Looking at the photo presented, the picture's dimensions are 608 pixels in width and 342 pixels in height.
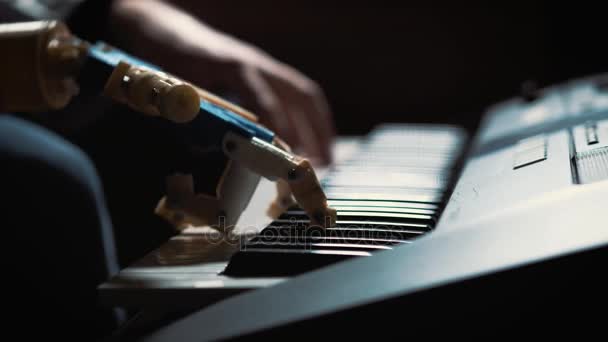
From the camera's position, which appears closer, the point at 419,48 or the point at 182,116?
the point at 182,116

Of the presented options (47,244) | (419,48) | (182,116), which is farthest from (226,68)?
(419,48)

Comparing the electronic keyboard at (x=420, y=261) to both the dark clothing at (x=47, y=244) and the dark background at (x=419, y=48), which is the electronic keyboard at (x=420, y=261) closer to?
the dark clothing at (x=47, y=244)

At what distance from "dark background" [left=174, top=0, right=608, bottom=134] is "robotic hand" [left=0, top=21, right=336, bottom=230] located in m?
0.93

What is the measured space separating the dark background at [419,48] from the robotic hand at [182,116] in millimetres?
927

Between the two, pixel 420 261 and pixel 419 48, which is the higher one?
pixel 419 48

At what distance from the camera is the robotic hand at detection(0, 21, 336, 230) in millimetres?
352

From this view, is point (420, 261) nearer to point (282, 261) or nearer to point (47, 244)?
point (282, 261)

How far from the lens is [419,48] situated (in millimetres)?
1358

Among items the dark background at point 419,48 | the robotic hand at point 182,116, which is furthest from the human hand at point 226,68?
the dark background at point 419,48

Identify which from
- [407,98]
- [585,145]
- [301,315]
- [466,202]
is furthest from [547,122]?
[407,98]

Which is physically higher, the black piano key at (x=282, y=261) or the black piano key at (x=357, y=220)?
the black piano key at (x=357, y=220)

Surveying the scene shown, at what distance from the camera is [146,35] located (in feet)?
2.41

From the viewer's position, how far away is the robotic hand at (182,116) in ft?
1.16

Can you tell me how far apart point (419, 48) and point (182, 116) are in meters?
1.08
